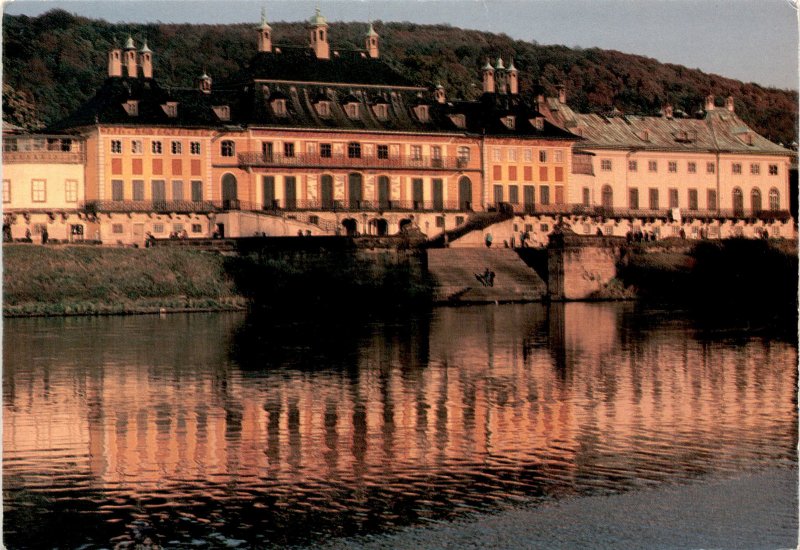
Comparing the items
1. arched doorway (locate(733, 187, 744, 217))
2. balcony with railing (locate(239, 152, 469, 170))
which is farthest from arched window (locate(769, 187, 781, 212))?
balcony with railing (locate(239, 152, 469, 170))

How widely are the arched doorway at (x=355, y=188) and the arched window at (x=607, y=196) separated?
55.6 ft

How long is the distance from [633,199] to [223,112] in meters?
27.3

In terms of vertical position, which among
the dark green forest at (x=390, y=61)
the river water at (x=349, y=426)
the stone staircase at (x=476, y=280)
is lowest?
the river water at (x=349, y=426)

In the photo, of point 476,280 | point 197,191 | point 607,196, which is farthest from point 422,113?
point 476,280

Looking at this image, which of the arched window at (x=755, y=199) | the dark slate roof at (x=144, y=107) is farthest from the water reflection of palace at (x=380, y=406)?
the arched window at (x=755, y=199)

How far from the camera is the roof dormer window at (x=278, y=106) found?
316 feet

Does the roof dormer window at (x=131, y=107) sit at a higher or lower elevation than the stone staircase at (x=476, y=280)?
higher

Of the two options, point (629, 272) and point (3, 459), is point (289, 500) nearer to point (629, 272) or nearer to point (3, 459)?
point (3, 459)

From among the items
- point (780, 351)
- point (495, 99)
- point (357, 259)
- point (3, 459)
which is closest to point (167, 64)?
point (495, 99)

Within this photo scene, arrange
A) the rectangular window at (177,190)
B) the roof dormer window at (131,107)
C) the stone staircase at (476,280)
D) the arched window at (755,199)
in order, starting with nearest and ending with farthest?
1. the stone staircase at (476,280)
2. the roof dormer window at (131,107)
3. the rectangular window at (177,190)
4. the arched window at (755,199)

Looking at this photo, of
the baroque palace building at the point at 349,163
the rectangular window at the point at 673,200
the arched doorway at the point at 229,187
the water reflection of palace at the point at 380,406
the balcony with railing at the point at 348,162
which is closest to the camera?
the water reflection of palace at the point at 380,406

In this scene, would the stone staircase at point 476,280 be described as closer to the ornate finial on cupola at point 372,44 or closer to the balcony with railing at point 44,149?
the ornate finial on cupola at point 372,44

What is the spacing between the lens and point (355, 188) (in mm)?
98250

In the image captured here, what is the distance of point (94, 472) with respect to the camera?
31.2m
